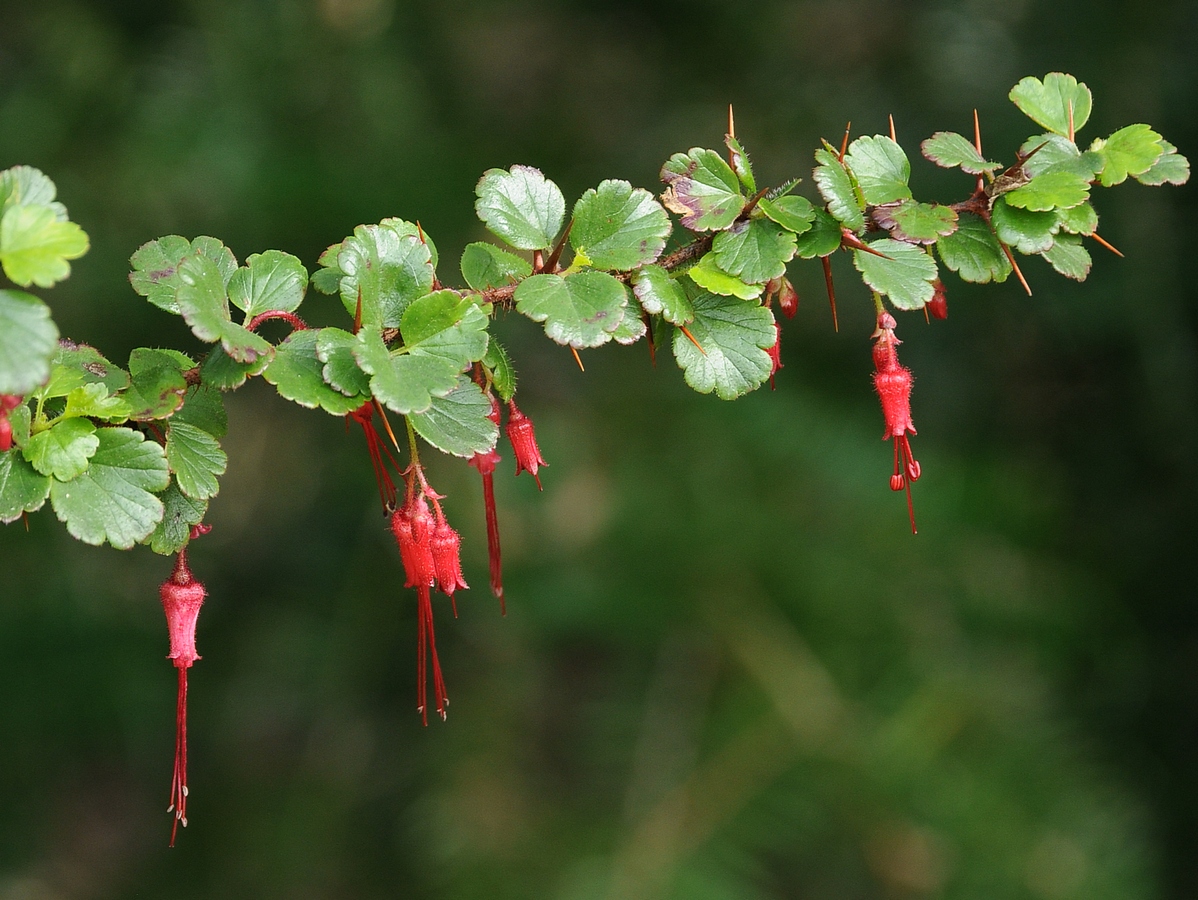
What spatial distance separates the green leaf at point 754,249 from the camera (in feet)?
1.69

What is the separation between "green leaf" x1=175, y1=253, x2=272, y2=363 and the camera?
0.46 meters

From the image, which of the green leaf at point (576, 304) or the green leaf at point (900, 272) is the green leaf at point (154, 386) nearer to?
the green leaf at point (576, 304)

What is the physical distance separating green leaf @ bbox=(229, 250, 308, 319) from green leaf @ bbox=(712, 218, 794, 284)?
20cm

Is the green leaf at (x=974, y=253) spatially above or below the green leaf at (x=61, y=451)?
above

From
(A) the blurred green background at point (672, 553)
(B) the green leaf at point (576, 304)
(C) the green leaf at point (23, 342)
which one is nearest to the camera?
(C) the green leaf at point (23, 342)

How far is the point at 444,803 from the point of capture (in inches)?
60.0

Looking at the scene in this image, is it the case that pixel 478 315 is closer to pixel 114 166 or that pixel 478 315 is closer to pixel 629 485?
pixel 629 485

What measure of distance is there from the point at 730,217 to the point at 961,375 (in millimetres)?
1464

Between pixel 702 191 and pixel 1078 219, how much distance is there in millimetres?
191

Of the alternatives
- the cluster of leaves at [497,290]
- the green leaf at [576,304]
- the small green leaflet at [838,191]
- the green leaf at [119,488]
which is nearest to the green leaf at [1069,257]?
the cluster of leaves at [497,290]

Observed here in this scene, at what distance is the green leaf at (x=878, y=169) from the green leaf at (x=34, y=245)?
A: 1.16 ft

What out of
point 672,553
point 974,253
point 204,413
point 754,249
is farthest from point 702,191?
point 672,553

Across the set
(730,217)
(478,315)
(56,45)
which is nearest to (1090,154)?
(730,217)

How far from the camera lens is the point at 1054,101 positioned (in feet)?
1.88
